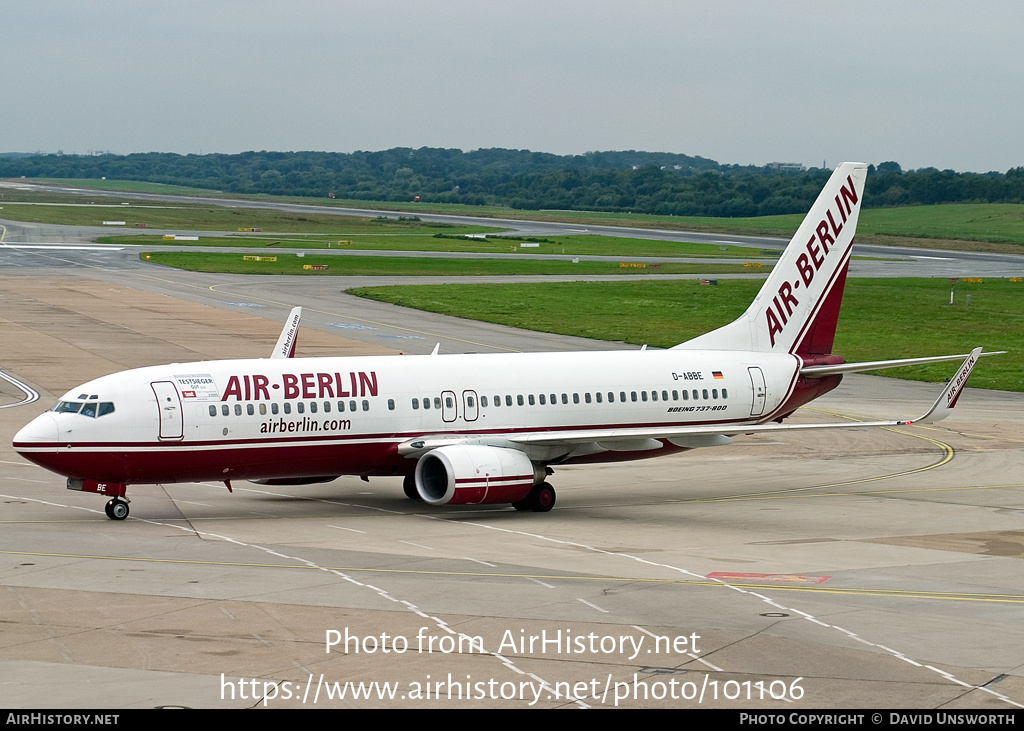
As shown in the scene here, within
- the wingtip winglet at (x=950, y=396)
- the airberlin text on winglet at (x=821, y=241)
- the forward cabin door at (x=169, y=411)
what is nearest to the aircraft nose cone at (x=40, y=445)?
the forward cabin door at (x=169, y=411)

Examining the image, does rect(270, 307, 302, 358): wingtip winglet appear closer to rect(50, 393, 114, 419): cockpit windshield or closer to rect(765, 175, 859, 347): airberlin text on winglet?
rect(50, 393, 114, 419): cockpit windshield

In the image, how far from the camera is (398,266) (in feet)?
433

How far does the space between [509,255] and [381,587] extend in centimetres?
12786

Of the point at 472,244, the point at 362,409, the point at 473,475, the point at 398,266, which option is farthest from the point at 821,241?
the point at 472,244

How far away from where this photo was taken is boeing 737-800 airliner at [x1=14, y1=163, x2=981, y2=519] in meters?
34.4

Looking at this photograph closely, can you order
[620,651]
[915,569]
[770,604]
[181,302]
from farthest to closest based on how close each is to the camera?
[181,302] → [915,569] → [770,604] → [620,651]

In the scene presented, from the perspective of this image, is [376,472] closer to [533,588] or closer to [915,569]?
[533,588]

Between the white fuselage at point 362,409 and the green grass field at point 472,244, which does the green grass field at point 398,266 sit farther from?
the white fuselage at point 362,409

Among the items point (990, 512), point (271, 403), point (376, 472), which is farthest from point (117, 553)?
point (990, 512)

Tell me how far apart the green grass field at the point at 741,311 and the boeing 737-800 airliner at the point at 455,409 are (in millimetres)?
25684

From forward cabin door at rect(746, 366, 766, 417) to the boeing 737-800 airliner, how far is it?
0.16ft

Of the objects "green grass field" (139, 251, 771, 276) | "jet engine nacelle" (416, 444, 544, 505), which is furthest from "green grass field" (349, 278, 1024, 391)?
"jet engine nacelle" (416, 444, 544, 505)

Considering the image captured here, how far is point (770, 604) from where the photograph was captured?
26.1 metres

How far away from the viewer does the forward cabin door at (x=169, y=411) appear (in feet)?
113
